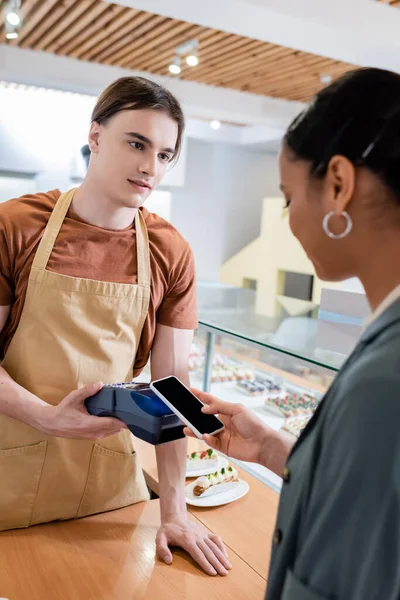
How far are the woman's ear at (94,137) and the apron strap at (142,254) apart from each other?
18 cm

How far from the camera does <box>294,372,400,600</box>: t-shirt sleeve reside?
492 millimetres

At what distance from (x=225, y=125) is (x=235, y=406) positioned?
896cm

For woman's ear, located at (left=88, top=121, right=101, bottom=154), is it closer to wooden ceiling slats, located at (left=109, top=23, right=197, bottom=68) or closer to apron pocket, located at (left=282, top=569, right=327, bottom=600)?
apron pocket, located at (left=282, top=569, right=327, bottom=600)

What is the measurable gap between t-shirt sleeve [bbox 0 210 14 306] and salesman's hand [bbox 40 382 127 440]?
0.84 feet

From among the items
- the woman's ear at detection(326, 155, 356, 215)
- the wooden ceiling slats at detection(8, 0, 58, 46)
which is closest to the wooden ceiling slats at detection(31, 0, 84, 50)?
the wooden ceiling slats at detection(8, 0, 58, 46)

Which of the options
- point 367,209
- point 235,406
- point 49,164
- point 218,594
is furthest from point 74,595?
point 49,164

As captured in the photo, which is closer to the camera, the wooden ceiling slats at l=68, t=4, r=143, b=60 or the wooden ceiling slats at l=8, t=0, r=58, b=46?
the wooden ceiling slats at l=8, t=0, r=58, b=46

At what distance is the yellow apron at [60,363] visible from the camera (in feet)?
4.09

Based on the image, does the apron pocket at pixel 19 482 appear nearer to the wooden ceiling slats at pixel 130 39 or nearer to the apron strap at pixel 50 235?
the apron strap at pixel 50 235

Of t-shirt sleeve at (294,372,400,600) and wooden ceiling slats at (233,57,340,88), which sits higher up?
wooden ceiling slats at (233,57,340,88)

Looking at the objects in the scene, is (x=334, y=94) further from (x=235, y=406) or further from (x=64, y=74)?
(x=64, y=74)

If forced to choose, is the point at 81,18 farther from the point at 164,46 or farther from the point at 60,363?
the point at 60,363

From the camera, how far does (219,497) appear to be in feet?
4.85

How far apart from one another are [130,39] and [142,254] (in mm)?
4679
